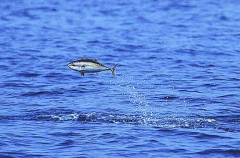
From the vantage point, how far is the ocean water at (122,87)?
18766 millimetres

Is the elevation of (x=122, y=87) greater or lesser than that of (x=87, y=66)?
lesser

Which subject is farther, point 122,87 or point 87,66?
point 122,87

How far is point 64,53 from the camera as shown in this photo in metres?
35.2

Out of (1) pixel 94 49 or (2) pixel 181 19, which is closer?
(1) pixel 94 49

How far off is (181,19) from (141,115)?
2913 cm

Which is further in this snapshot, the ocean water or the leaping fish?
the ocean water

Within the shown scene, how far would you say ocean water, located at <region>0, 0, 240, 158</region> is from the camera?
18766 mm

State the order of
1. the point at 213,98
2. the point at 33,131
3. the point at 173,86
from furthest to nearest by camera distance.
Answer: the point at 173,86 → the point at 213,98 → the point at 33,131

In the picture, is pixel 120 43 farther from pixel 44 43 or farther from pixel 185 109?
pixel 185 109

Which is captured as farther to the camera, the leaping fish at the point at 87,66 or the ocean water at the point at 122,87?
the ocean water at the point at 122,87

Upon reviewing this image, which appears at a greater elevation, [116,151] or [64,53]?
[64,53]

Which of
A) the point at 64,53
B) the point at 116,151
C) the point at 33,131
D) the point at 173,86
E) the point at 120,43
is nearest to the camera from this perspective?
the point at 116,151

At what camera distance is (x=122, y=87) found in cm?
2698

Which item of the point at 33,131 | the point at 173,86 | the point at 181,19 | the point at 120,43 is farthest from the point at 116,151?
the point at 181,19
